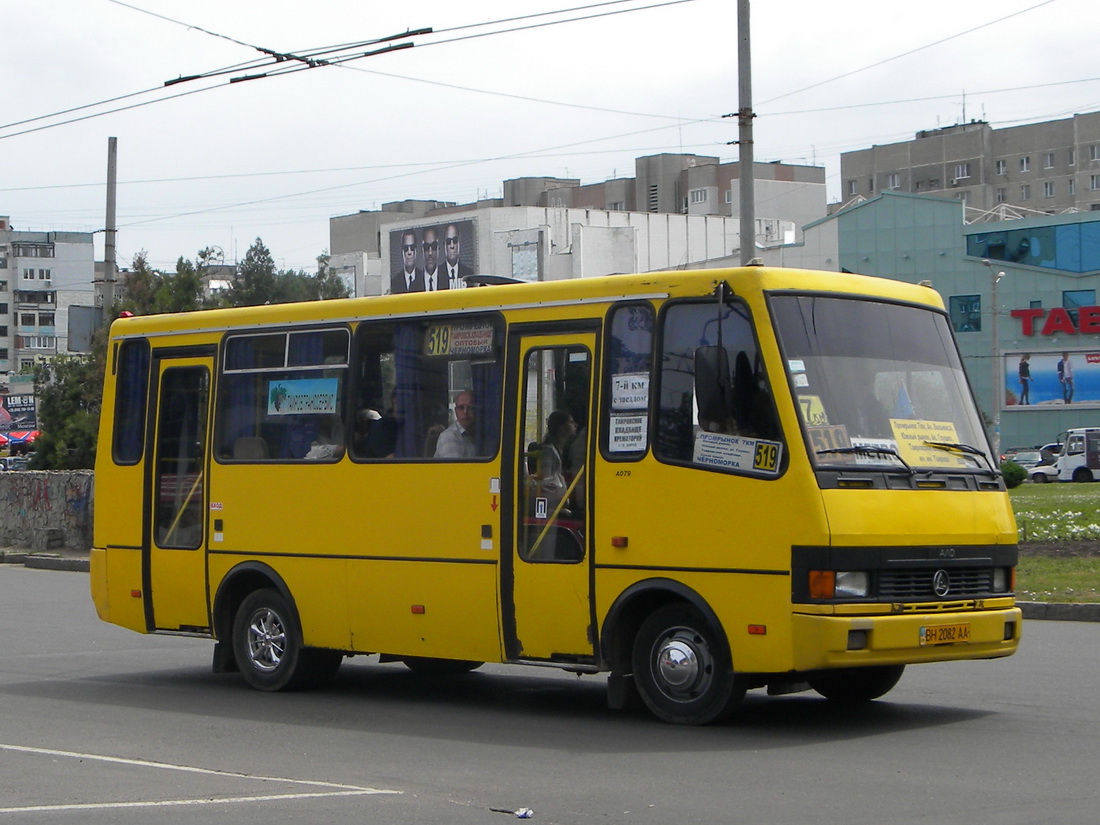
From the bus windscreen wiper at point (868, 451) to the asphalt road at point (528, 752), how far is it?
1.59 meters

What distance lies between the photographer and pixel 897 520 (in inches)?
362

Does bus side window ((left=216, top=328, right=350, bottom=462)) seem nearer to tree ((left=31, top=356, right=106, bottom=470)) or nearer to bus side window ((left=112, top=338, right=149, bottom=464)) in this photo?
bus side window ((left=112, top=338, right=149, bottom=464))

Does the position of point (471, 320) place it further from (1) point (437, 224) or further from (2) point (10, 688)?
(1) point (437, 224)

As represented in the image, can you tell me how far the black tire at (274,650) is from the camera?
39.2 ft

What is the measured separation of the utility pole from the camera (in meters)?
29.6

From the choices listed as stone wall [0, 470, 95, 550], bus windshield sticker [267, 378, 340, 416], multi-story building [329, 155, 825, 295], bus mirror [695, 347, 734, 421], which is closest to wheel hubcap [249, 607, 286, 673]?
bus windshield sticker [267, 378, 340, 416]

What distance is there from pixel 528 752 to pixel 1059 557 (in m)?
13.6

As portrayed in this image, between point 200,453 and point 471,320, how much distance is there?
9.86 feet

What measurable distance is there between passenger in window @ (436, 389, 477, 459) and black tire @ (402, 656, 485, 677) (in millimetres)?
2266

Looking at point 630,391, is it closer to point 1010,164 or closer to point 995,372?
point 995,372

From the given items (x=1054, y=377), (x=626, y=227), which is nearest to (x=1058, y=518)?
(x=1054, y=377)

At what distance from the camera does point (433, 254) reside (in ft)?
316

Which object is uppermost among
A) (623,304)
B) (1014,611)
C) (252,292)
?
(252,292)

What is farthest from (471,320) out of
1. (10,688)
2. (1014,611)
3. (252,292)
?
(252,292)
